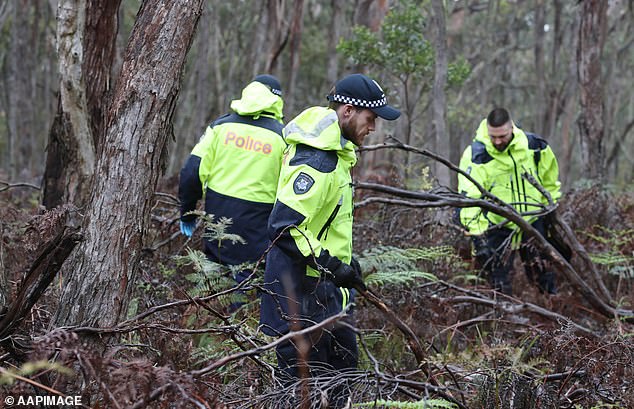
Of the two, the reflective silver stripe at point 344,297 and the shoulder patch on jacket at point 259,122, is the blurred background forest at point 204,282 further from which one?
the shoulder patch on jacket at point 259,122

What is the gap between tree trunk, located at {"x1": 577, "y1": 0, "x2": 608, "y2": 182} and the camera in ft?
37.3

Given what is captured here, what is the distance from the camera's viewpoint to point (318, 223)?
412cm

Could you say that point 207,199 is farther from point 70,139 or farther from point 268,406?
point 268,406

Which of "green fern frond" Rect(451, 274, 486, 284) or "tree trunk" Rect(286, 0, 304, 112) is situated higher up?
"tree trunk" Rect(286, 0, 304, 112)

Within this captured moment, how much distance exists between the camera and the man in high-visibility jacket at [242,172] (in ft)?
18.4

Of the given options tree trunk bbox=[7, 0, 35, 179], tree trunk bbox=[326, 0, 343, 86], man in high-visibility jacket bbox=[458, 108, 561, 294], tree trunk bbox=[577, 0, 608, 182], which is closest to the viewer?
man in high-visibility jacket bbox=[458, 108, 561, 294]

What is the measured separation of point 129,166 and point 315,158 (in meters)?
1.05

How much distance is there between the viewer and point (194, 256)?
4.23 meters

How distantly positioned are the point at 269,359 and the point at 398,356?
1.25 meters

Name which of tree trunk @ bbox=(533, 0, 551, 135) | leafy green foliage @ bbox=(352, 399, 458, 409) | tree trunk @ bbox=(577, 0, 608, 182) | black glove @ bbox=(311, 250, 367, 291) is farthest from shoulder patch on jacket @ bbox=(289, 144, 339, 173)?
tree trunk @ bbox=(533, 0, 551, 135)

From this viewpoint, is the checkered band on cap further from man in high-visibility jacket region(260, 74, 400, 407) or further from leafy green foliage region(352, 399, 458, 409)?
leafy green foliage region(352, 399, 458, 409)

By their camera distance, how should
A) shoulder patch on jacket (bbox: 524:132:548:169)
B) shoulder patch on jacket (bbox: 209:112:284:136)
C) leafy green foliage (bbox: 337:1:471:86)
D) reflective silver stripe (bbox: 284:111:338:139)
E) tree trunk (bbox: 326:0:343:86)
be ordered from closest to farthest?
reflective silver stripe (bbox: 284:111:338:139) → shoulder patch on jacket (bbox: 209:112:284:136) → shoulder patch on jacket (bbox: 524:132:548:169) → leafy green foliage (bbox: 337:1:471:86) → tree trunk (bbox: 326:0:343:86)


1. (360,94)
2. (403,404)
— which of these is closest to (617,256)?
(360,94)

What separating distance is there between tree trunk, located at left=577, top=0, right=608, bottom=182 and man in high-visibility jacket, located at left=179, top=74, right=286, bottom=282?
23.6 feet
